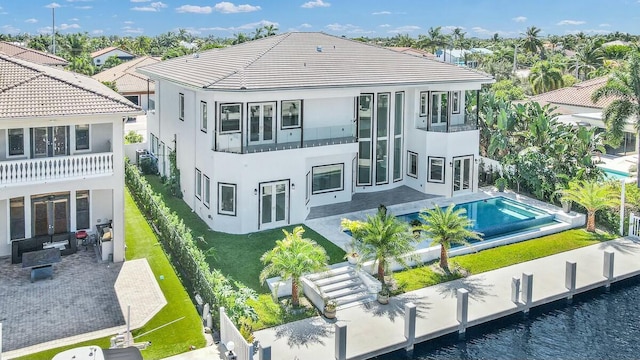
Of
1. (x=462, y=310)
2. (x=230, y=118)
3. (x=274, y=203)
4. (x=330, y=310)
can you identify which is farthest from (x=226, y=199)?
(x=462, y=310)

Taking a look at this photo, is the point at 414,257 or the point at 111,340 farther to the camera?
the point at 414,257

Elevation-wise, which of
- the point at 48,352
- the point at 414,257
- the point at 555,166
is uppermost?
the point at 555,166

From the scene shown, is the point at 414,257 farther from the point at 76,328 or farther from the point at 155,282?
the point at 76,328

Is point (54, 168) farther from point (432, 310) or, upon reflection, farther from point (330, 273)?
point (432, 310)

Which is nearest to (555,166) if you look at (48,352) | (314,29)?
(314,29)

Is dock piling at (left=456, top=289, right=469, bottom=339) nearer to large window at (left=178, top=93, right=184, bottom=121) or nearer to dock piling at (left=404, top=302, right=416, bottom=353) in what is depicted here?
dock piling at (left=404, top=302, right=416, bottom=353)
